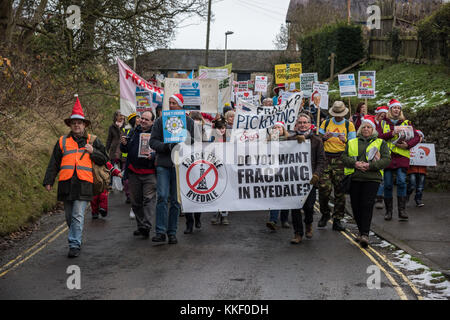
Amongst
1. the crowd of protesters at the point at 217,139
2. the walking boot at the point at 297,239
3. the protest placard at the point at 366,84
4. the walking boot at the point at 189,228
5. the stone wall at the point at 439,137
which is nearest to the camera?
the crowd of protesters at the point at 217,139

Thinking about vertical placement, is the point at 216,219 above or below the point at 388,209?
below

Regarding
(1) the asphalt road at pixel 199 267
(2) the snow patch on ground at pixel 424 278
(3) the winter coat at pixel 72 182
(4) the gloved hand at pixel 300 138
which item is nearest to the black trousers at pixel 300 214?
(1) the asphalt road at pixel 199 267

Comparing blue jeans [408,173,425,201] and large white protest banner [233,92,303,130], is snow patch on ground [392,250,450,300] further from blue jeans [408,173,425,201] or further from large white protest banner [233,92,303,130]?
blue jeans [408,173,425,201]

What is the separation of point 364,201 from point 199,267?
2.84 meters

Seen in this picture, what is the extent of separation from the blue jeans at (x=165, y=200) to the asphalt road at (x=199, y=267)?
11.6 inches

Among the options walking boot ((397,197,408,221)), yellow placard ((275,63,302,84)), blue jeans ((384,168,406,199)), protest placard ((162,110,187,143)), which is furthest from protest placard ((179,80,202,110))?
yellow placard ((275,63,302,84))

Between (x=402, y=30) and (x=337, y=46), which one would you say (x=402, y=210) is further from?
(x=337, y=46)

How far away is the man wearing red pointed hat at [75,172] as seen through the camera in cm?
853

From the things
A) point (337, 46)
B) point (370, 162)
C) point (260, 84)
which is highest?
point (337, 46)

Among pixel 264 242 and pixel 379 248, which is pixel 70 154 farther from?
pixel 379 248

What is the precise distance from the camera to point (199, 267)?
25.5ft

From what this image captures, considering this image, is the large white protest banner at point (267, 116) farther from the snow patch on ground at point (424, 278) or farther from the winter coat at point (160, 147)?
the snow patch on ground at point (424, 278)

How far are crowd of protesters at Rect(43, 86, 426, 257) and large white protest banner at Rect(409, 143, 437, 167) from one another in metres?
1.40

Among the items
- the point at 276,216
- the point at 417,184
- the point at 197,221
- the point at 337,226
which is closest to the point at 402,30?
the point at 417,184
